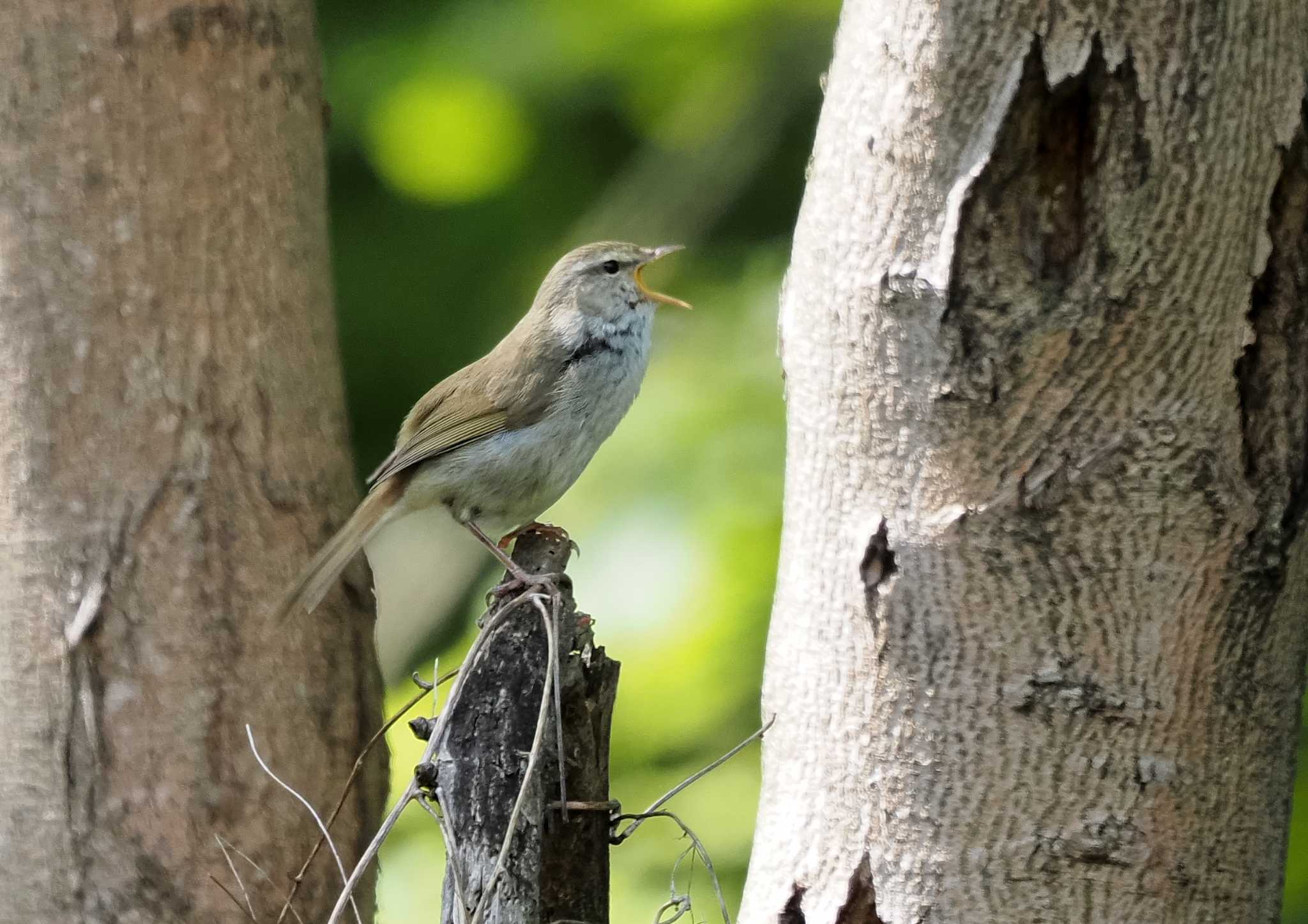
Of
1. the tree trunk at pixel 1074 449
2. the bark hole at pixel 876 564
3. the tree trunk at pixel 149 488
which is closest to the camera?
the tree trunk at pixel 1074 449

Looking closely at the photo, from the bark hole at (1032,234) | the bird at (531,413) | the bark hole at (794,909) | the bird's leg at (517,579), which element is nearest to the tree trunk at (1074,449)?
the bark hole at (1032,234)

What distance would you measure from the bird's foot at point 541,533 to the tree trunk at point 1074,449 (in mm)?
1476

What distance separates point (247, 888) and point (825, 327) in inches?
71.8

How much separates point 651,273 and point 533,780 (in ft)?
10.4

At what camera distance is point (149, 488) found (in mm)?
3066

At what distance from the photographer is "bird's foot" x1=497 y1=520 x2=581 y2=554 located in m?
3.71

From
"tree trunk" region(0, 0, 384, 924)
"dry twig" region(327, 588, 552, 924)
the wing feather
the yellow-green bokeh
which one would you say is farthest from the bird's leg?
the yellow-green bokeh

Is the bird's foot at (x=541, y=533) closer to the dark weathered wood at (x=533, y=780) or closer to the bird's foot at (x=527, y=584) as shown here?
the bird's foot at (x=527, y=584)

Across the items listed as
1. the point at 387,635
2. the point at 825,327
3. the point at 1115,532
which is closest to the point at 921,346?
the point at 825,327

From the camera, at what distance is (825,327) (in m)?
2.22

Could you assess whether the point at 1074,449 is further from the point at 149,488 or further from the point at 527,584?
the point at 149,488

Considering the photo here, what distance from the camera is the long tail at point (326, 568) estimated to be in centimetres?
317

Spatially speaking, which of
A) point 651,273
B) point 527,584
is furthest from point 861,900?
point 651,273

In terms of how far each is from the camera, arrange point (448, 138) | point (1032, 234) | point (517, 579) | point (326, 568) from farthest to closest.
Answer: point (448, 138) → point (326, 568) → point (517, 579) → point (1032, 234)
